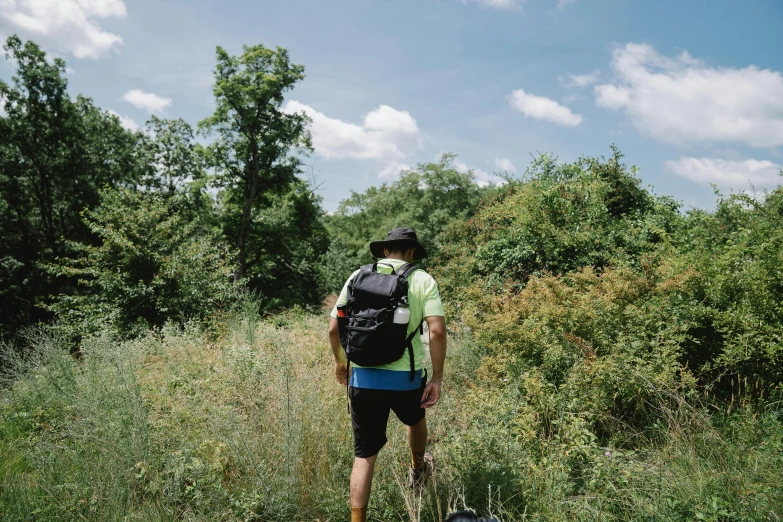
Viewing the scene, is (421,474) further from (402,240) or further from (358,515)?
(402,240)

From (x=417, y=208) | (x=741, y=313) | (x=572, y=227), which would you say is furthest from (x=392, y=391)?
(x=417, y=208)

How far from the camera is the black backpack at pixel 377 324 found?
2631 mm

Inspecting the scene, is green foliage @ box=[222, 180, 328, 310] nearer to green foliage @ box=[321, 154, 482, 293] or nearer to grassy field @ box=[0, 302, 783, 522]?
green foliage @ box=[321, 154, 482, 293]

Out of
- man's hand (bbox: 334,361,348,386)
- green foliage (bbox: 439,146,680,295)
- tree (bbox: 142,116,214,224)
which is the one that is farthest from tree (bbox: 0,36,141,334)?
man's hand (bbox: 334,361,348,386)

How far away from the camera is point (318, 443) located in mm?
3291

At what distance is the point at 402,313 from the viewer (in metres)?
2.63

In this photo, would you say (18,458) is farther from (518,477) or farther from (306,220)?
(306,220)

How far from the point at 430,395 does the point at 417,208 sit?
28746 millimetres

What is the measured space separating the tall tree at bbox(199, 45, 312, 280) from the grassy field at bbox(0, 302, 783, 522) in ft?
63.6

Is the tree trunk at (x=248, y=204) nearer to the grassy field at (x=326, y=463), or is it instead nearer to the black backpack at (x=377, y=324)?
the grassy field at (x=326, y=463)

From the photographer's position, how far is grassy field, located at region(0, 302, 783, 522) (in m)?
2.70

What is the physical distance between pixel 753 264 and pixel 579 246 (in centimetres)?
334

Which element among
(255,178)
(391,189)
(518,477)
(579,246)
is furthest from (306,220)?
(518,477)

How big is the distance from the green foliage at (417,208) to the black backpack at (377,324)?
20460 millimetres
